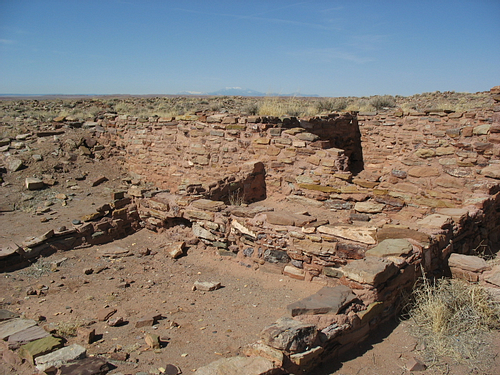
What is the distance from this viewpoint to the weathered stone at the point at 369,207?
19.2 ft

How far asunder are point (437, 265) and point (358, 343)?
169cm

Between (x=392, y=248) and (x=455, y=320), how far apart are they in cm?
88

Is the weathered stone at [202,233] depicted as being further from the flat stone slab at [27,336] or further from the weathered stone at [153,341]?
the flat stone slab at [27,336]

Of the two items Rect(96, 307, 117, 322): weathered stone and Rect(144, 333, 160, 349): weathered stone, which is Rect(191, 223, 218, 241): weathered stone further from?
Rect(144, 333, 160, 349): weathered stone

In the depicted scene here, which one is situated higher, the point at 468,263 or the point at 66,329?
the point at 468,263

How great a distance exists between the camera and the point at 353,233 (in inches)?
171

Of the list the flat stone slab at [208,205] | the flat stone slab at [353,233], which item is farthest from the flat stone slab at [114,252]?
the flat stone slab at [353,233]

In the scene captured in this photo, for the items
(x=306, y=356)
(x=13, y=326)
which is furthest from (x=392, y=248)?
(x=13, y=326)

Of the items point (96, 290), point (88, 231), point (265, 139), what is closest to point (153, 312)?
point (96, 290)

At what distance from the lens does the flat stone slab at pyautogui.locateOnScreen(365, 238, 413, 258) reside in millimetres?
3821

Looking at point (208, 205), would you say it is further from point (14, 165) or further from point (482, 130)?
point (14, 165)

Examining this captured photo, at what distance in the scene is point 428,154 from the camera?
6.61 meters

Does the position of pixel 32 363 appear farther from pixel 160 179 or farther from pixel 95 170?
pixel 95 170

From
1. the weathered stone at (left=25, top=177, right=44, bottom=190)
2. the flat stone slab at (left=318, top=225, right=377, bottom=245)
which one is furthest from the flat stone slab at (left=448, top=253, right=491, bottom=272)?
the weathered stone at (left=25, top=177, right=44, bottom=190)
